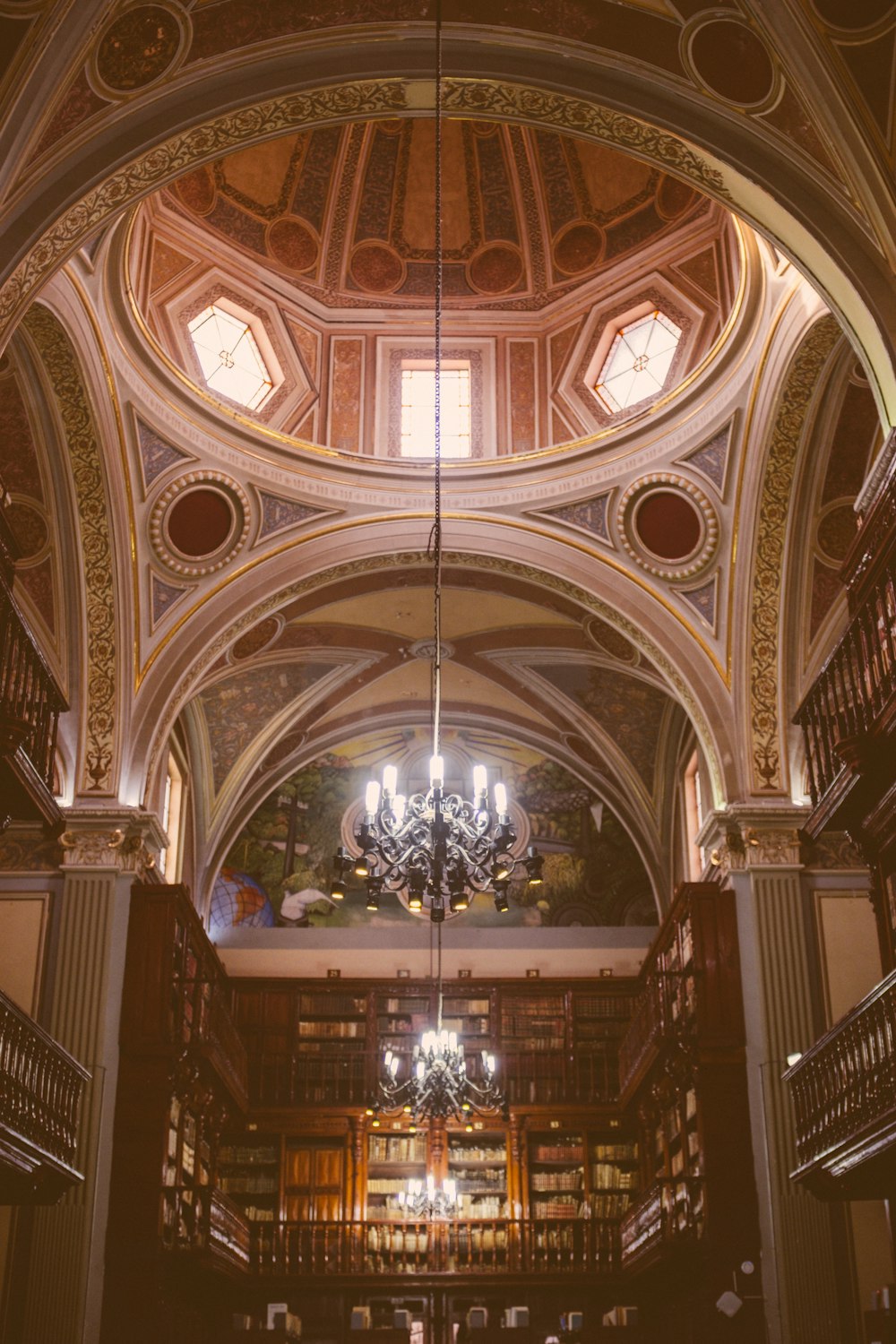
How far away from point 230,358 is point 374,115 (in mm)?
6071

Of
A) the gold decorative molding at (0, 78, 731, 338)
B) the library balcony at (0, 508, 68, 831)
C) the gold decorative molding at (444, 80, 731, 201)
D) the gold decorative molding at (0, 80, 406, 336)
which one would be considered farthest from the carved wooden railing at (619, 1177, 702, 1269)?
the gold decorative molding at (0, 80, 406, 336)

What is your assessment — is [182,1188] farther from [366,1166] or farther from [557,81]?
[557,81]

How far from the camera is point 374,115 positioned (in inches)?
458

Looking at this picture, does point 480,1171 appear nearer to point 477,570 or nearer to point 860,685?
point 477,570

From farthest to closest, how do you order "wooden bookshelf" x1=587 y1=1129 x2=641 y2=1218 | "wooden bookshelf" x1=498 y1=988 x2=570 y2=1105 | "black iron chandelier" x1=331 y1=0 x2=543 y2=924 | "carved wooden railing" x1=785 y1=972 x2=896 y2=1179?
"wooden bookshelf" x1=498 y1=988 x2=570 y2=1105
"wooden bookshelf" x1=587 y1=1129 x2=641 y2=1218
"black iron chandelier" x1=331 y1=0 x2=543 y2=924
"carved wooden railing" x1=785 y1=972 x2=896 y2=1179

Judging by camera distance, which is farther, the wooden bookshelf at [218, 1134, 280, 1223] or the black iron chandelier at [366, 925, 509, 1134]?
the wooden bookshelf at [218, 1134, 280, 1223]

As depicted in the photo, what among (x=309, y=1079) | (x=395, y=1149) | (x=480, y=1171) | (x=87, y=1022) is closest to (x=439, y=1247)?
(x=480, y=1171)

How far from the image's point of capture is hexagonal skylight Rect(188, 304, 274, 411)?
1700 cm

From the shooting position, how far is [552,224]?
56.9 feet

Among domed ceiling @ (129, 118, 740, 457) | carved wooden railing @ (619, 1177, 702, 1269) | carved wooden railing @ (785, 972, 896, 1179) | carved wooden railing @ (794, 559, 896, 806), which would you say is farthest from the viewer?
domed ceiling @ (129, 118, 740, 457)

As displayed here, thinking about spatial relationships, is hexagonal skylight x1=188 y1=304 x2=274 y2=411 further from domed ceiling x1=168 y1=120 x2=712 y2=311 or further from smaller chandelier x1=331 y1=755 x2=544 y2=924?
smaller chandelier x1=331 y1=755 x2=544 y2=924

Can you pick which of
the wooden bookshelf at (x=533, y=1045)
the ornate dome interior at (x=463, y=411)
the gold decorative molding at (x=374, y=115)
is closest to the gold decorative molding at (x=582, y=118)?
the gold decorative molding at (x=374, y=115)

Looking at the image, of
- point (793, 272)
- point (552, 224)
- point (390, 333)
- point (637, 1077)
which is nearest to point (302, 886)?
point (637, 1077)

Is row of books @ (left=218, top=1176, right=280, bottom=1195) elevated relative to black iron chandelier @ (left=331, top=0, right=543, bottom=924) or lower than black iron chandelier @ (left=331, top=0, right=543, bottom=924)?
lower
